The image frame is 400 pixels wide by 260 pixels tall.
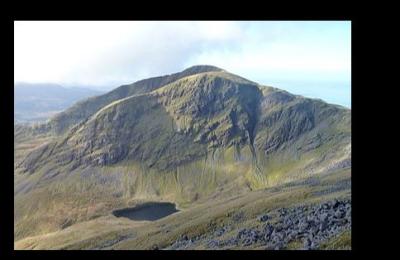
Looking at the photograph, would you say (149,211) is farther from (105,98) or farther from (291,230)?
(105,98)

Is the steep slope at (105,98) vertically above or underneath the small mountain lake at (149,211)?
above

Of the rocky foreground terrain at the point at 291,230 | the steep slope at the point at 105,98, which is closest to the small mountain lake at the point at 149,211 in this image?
the rocky foreground terrain at the point at 291,230

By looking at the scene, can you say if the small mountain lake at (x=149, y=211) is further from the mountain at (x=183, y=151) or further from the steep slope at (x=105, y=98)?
the steep slope at (x=105, y=98)

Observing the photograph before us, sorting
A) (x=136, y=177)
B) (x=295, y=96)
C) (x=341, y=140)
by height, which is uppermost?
(x=295, y=96)

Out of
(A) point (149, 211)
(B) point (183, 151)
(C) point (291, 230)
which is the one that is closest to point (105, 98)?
(B) point (183, 151)
